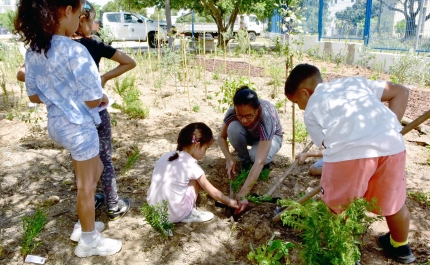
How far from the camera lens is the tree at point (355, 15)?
11453 mm

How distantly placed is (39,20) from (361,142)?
5.47 ft

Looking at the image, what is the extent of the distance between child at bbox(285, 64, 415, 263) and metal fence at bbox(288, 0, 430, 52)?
16.8 ft

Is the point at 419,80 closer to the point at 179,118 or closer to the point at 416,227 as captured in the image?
the point at 179,118

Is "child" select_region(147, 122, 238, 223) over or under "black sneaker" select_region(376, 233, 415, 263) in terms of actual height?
over

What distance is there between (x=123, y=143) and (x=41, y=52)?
2440 millimetres

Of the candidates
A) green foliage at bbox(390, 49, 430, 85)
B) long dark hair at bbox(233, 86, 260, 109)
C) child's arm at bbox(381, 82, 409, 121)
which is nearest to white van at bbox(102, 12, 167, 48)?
green foliage at bbox(390, 49, 430, 85)

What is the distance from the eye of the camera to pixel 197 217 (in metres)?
2.47

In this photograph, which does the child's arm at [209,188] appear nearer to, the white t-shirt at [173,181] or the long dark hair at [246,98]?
the white t-shirt at [173,181]

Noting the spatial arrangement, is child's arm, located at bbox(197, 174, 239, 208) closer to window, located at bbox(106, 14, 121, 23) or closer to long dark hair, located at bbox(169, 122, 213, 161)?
long dark hair, located at bbox(169, 122, 213, 161)

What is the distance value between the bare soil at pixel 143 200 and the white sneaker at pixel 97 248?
4 cm

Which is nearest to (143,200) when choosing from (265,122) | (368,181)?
(265,122)

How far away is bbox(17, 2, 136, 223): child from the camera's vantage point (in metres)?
2.15

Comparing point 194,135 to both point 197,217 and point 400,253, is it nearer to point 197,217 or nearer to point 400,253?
point 197,217

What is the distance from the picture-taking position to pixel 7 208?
2.71m
